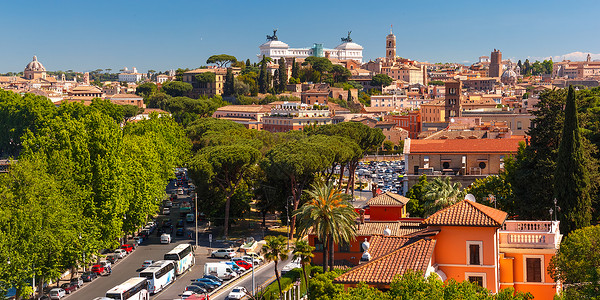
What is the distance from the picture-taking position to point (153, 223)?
2539 inches

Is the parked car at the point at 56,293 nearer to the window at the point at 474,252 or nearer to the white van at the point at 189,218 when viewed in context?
the white van at the point at 189,218

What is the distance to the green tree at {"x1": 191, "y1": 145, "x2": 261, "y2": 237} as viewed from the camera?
58031 mm

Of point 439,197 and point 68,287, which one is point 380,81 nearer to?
point 439,197

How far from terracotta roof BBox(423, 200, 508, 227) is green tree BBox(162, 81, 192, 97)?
521 feet

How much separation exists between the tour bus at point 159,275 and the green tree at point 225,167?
12.6m

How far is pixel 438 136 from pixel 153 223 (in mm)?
25830

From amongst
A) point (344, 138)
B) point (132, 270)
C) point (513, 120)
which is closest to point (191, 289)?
point (132, 270)

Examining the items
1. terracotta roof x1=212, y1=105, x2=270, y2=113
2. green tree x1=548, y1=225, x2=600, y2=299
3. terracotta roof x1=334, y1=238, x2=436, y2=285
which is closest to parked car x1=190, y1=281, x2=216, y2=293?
terracotta roof x1=334, y1=238, x2=436, y2=285

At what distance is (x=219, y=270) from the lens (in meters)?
46.6

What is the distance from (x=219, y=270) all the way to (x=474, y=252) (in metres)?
27.4

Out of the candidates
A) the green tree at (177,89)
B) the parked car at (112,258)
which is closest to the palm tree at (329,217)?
the parked car at (112,258)

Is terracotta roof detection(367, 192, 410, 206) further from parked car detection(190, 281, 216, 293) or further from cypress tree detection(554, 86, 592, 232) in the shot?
cypress tree detection(554, 86, 592, 232)

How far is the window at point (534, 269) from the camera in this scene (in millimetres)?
22859

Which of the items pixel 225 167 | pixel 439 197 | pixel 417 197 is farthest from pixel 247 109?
pixel 439 197
